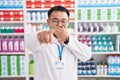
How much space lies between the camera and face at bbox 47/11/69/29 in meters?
1.40

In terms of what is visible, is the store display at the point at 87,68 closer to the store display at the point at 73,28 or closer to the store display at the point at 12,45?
the store display at the point at 73,28

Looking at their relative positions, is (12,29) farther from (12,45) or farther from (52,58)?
(52,58)

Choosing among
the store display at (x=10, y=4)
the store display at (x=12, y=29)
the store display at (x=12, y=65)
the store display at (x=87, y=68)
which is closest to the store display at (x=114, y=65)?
the store display at (x=87, y=68)

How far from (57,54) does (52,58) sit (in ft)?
0.15

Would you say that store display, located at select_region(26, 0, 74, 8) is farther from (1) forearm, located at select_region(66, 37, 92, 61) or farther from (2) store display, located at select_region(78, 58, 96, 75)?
(1) forearm, located at select_region(66, 37, 92, 61)

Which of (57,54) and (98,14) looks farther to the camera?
(98,14)

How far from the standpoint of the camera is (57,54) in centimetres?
144

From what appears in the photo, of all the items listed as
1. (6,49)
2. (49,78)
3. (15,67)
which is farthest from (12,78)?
(49,78)

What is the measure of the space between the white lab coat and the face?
119 millimetres

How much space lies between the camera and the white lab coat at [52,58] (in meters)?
1.41

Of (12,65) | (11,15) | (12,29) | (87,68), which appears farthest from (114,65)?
(11,15)

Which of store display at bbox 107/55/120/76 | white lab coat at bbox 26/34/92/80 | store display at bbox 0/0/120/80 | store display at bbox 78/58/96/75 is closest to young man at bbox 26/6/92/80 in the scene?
white lab coat at bbox 26/34/92/80

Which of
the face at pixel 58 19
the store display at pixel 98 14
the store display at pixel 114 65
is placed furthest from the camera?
the store display at pixel 114 65

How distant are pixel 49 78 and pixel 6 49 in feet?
7.61
